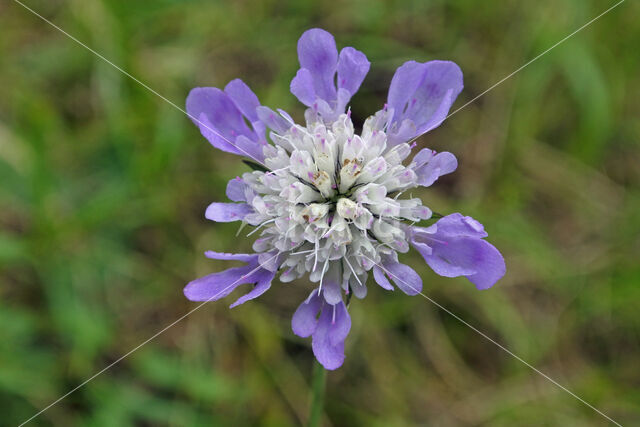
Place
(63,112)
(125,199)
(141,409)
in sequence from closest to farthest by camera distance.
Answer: (141,409) → (125,199) → (63,112)

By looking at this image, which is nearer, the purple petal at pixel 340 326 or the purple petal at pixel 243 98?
the purple petal at pixel 340 326

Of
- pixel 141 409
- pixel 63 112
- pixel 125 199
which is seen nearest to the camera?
pixel 141 409

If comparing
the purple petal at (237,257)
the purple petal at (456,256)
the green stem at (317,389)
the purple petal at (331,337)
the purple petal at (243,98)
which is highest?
the purple petal at (243,98)

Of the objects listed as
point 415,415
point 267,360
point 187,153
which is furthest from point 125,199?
point 415,415

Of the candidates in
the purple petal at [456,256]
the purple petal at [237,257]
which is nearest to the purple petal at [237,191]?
the purple petal at [237,257]

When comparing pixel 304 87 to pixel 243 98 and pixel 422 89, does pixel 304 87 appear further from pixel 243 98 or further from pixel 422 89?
pixel 422 89

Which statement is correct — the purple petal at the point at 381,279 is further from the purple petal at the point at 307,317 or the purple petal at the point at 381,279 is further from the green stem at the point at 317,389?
the green stem at the point at 317,389

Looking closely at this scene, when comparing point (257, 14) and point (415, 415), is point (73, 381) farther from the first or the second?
point (257, 14)
